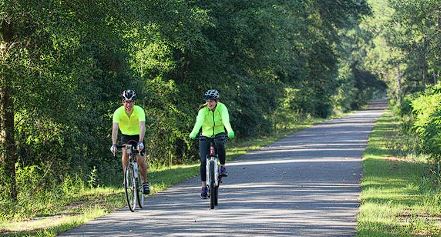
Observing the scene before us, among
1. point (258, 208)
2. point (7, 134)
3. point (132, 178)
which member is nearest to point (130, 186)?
point (132, 178)

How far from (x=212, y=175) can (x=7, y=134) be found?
6258 mm

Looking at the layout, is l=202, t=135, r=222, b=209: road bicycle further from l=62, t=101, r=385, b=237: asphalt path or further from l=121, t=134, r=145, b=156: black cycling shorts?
l=121, t=134, r=145, b=156: black cycling shorts

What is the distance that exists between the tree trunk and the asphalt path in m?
3.55

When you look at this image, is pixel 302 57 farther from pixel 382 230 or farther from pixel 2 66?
pixel 382 230

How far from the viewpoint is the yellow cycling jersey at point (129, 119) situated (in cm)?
1378

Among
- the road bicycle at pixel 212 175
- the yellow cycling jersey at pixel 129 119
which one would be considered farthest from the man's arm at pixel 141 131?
the road bicycle at pixel 212 175

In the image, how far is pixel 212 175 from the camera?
45.5 ft

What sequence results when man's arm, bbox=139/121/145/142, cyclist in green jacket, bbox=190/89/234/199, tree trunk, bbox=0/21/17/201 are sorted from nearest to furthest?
1. man's arm, bbox=139/121/145/142
2. cyclist in green jacket, bbox=190/89/234/199
3. tree trunk, bbox=0/21/17/201

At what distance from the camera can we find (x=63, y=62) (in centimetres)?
1762

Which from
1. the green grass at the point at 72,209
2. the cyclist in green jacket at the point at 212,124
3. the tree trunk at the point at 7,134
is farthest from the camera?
the tree trunk at the point at 7,134

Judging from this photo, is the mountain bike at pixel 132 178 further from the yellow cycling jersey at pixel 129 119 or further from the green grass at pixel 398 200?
the green grass at pixel 398 200

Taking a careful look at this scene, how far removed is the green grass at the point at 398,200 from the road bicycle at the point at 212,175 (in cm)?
259

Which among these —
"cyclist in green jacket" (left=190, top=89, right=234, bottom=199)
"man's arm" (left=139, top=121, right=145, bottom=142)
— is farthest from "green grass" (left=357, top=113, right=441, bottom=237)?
"man's arm" (left=139, top=121, right=145, bottom=142)

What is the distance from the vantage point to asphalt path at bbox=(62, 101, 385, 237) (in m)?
11.3
